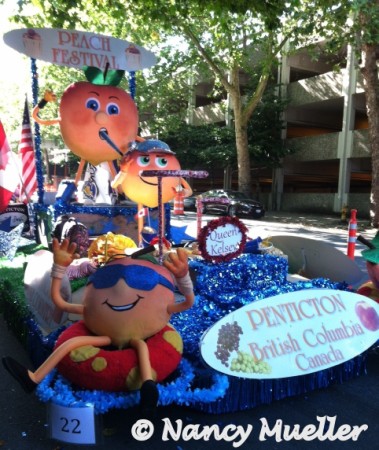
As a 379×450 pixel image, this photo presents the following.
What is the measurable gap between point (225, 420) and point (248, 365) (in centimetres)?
41

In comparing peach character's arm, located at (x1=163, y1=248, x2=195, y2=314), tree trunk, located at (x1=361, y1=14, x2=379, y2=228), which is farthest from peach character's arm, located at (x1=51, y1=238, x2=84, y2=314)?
tree trunk, located at (x1=361, y1=14, x2=379, y2=228)

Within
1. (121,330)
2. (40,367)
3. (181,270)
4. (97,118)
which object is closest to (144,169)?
(97,118)

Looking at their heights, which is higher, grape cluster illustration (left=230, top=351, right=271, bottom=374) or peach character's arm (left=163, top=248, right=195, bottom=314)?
peach character's arm (left=163, top=248, right=195, bottom=314)

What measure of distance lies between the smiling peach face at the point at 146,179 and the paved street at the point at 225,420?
7.84 feet

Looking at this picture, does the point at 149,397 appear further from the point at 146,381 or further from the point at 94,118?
the point at 94,118

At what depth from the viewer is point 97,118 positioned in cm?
530

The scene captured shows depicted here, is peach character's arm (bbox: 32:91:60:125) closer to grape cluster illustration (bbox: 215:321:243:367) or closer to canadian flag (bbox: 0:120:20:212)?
canadian flag (bbox: 0:120:20:212)

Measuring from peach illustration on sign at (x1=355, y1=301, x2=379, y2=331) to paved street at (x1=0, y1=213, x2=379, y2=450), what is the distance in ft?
1.59

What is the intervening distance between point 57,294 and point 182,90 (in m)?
23.9

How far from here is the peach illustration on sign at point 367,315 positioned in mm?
3502

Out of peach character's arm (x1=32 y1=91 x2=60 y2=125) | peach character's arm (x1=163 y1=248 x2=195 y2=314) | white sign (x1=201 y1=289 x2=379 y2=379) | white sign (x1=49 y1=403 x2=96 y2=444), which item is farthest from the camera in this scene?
peach character's arm (x1=32 y1=91 x2=60 y2=125)

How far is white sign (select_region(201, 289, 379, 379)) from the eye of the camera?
2.89 meters

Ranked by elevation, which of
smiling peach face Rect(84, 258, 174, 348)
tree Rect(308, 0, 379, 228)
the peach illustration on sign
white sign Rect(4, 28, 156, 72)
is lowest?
the peach illustration on sign

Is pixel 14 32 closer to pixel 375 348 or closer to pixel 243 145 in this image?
pixel 375 348
